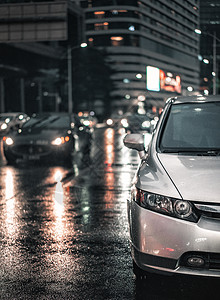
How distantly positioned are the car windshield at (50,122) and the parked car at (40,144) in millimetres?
117

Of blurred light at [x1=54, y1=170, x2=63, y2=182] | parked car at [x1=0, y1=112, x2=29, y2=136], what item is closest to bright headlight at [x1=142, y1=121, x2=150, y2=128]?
parked car at [x1=0, y1=112, x2=29, y2=136]

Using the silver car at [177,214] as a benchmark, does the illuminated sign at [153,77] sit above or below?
above

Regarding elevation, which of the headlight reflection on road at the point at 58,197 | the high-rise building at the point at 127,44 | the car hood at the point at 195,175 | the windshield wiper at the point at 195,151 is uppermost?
the high-rise building at the point at 127,44

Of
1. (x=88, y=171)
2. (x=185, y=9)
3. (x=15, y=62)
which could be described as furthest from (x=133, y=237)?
(x=15, y=62)

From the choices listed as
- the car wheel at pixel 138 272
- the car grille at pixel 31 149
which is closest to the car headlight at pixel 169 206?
the car wheel at pixel 138 272

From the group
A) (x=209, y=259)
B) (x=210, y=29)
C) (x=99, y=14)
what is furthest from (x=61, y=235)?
(x=99, y=14)

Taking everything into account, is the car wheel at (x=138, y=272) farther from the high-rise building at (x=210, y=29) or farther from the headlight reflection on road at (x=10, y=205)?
the high-rise building at (x=210, y=29)

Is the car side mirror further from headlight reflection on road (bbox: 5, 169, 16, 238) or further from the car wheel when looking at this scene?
headlight reflection on road (bbox: 5, 169, 16, 238)

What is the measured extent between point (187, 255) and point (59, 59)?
6617 cm

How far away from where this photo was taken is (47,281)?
4668 millimetres

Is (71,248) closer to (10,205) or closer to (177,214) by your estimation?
(177,214)

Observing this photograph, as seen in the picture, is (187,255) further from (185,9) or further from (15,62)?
(15,62)

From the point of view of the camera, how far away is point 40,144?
49.4 feet

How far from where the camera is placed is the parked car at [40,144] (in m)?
15.0
